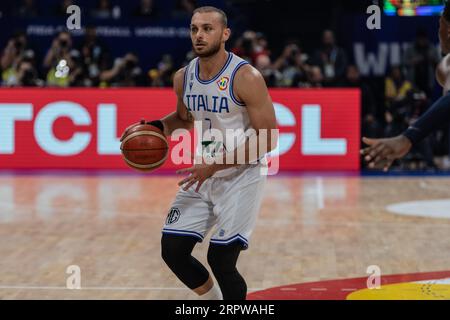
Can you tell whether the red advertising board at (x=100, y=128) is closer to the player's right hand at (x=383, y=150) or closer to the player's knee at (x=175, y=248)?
the player's knee at (x=175, y=248)

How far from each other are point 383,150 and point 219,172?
5.97 feet

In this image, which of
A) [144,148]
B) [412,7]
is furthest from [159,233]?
[412,7]

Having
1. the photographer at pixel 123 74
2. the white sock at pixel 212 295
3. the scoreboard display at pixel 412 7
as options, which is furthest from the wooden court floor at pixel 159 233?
the scoreboard display at pixel 412 7

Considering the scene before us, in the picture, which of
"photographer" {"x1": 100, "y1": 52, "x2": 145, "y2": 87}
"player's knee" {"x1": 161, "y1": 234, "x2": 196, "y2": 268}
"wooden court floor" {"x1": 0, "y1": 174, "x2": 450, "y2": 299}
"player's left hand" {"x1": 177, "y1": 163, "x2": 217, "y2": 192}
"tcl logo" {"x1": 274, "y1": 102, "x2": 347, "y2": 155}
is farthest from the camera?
"photographer" {"x1": 100, "y1": 52, "x2": 145, "y2": 87}

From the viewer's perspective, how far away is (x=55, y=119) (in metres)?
15.6

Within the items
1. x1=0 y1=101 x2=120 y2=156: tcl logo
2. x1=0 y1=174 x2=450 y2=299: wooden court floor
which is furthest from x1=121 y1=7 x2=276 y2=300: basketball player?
x1=0 y1=101 x2=120 y2=156: tcl logo

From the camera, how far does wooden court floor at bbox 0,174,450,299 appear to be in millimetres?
8141

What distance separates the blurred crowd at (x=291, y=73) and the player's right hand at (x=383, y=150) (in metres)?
11.2

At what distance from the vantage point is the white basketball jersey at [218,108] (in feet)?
20.3

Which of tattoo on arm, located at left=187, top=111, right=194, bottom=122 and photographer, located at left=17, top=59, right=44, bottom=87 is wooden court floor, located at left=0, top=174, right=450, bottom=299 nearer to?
tattoo on arm, located at left=187, top=111, right=194, bottom=122

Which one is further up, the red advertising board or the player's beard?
the player's beard

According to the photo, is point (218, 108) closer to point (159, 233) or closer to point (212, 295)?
point (212, 295)

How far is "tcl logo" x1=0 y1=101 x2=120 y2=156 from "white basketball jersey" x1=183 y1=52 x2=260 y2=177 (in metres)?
9.41

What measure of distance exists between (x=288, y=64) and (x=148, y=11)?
2.94 m
